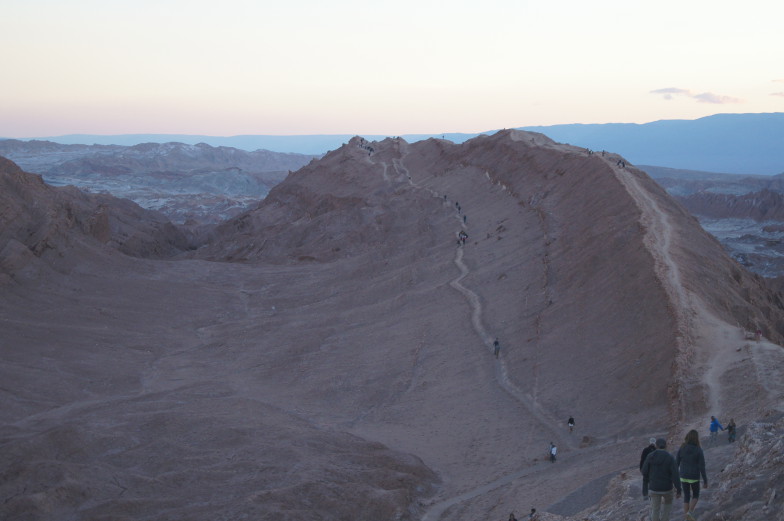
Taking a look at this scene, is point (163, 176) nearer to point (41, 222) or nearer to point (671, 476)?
point (41, 222)

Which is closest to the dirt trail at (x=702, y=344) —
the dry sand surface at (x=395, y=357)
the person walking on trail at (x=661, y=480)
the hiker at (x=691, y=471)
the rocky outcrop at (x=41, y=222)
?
the dry sand surface at (x=395, y=357)

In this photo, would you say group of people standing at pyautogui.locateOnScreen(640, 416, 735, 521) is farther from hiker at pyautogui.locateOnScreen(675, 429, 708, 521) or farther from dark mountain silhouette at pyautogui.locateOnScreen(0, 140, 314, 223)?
dark mountain silhouette at pyautogui.locateOnScreen(0, 140, 314, 223)

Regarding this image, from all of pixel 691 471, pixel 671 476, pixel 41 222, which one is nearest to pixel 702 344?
pixel 691 471

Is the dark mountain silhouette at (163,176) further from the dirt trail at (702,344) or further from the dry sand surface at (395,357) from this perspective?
the dirt trail at (702,344)

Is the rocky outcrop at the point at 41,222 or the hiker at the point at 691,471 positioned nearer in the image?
the hiker at the point at 691,471

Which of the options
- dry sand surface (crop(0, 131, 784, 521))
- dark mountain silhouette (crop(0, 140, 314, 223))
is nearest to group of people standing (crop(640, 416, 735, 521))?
dry sand surface (crop(0, 131, 784, 521))

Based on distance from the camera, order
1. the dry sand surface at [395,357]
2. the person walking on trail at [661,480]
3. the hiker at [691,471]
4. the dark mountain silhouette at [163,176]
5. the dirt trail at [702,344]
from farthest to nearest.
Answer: the dark mountain silhouette at [163,176] → the dry sand surface at [395,357] → the dirt trail at [702,344] → the hiker at [691,471] → the person walking on trail at [661,480]

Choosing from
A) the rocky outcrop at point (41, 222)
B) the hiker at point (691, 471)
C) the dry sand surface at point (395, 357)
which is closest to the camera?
the hiker at point (691, 471)
